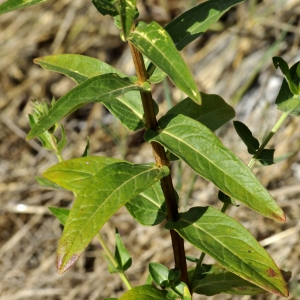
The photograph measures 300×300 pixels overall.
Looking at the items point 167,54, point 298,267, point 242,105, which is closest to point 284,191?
point 298,267

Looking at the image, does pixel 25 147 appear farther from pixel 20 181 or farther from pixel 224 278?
pixel 224 278

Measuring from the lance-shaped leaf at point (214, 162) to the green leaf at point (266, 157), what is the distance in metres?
0.35

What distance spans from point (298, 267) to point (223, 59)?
1802 millimetres

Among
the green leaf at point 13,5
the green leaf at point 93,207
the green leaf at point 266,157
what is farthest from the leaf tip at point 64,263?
the green leaf at point 266,157

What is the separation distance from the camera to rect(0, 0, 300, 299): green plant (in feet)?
3.39

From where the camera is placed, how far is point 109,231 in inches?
147

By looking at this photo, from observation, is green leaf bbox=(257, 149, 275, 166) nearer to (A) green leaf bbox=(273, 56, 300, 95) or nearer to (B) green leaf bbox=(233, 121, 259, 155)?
(B) green leaf bbox=(233, 121, 259, 155)

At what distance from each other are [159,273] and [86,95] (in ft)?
2.08

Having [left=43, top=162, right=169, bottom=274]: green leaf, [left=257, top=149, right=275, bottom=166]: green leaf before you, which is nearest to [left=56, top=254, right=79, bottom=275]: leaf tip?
[left=43, top=162, right=169, bottom=274]: green leaf

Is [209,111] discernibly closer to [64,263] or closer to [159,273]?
[159,273]

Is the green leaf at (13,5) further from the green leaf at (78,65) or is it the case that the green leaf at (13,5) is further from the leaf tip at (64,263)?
the leaf tip at (64,263)

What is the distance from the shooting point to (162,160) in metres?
1.26

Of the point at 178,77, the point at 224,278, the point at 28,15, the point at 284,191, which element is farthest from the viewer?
the point at 28,15

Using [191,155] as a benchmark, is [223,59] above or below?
below
